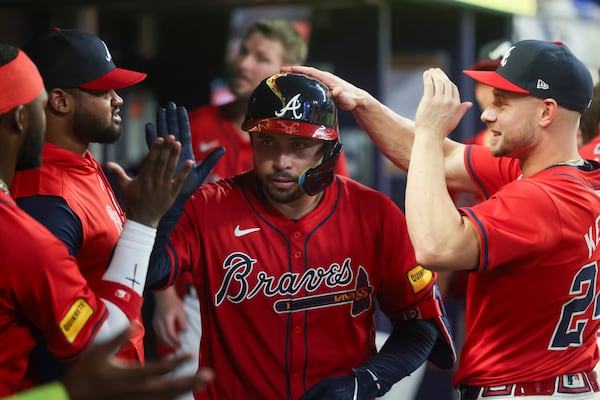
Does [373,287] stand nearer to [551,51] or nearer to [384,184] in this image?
[551,51]

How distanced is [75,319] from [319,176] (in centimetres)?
91

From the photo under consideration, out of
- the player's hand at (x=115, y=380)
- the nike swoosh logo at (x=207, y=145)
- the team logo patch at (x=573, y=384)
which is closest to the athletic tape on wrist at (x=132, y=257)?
the player's hand at (x=115, y=380)

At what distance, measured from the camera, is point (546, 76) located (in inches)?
107

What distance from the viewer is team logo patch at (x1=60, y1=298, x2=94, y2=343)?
7.02ft

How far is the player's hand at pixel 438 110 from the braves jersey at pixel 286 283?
0.31m

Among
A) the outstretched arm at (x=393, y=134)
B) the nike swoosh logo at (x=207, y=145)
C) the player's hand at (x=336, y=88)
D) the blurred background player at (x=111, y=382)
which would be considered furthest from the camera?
the nike swoosh logo at (x=207, y=145)

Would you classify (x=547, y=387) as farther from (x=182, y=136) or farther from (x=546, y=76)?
(x=182, y=136)

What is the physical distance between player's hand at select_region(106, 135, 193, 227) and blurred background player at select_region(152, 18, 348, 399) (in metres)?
2.05

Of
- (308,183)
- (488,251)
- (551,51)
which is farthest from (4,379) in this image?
(551,51)

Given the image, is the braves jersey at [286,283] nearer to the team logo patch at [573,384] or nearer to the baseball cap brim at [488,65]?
the team logo patch at [573,384]

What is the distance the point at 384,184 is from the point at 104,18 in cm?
221

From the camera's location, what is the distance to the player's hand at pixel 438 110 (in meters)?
2.69

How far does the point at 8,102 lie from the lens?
2186mm

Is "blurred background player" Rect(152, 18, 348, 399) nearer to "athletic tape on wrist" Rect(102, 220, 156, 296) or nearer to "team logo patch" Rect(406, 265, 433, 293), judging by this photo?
"team logo patch" Rect(406, 265, 433, 293)
